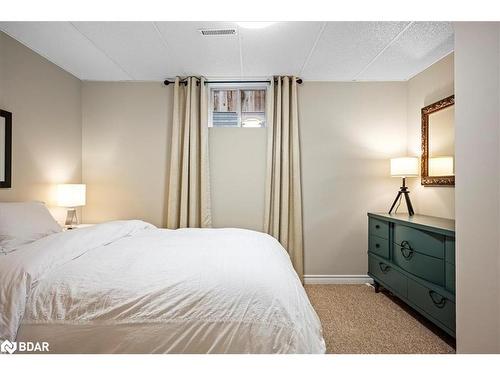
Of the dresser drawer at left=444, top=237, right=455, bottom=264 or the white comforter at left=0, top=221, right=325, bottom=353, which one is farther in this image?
the dresser drawer at left=444, top=237, right=455, bottom=264

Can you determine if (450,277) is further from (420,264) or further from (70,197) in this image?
(70,197)

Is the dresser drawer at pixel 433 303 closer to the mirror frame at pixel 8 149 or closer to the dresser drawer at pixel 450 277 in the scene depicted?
the dresser drawer at pixel 450 277

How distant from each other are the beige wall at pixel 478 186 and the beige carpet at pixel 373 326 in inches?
26.9

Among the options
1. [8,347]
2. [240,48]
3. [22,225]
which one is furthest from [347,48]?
[8,347]

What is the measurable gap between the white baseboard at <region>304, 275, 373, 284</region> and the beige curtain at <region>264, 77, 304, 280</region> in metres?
0.16

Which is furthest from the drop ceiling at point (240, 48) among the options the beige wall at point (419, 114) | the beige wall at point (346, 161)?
the beige wall at point (346, 161)

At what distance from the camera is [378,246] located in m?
3.12

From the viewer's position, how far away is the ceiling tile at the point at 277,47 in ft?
7.95

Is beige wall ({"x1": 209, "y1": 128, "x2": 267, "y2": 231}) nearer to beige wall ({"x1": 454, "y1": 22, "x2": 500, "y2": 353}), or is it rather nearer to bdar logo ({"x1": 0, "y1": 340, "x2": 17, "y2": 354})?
beige wall ({"x1": 454, "y1": 22, "x2": 500, "y2": 353})

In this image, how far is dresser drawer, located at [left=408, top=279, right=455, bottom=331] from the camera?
80.7 inches

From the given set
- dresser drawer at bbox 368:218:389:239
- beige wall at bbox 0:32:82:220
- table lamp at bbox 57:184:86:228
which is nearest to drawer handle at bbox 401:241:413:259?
dresser drawer at bbox 368:218:389:239

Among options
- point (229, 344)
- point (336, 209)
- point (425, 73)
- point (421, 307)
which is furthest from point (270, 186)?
point (229, 344)

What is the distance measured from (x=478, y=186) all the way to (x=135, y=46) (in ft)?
9.26

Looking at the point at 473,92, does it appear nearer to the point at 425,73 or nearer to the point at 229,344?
the point at 229,344
